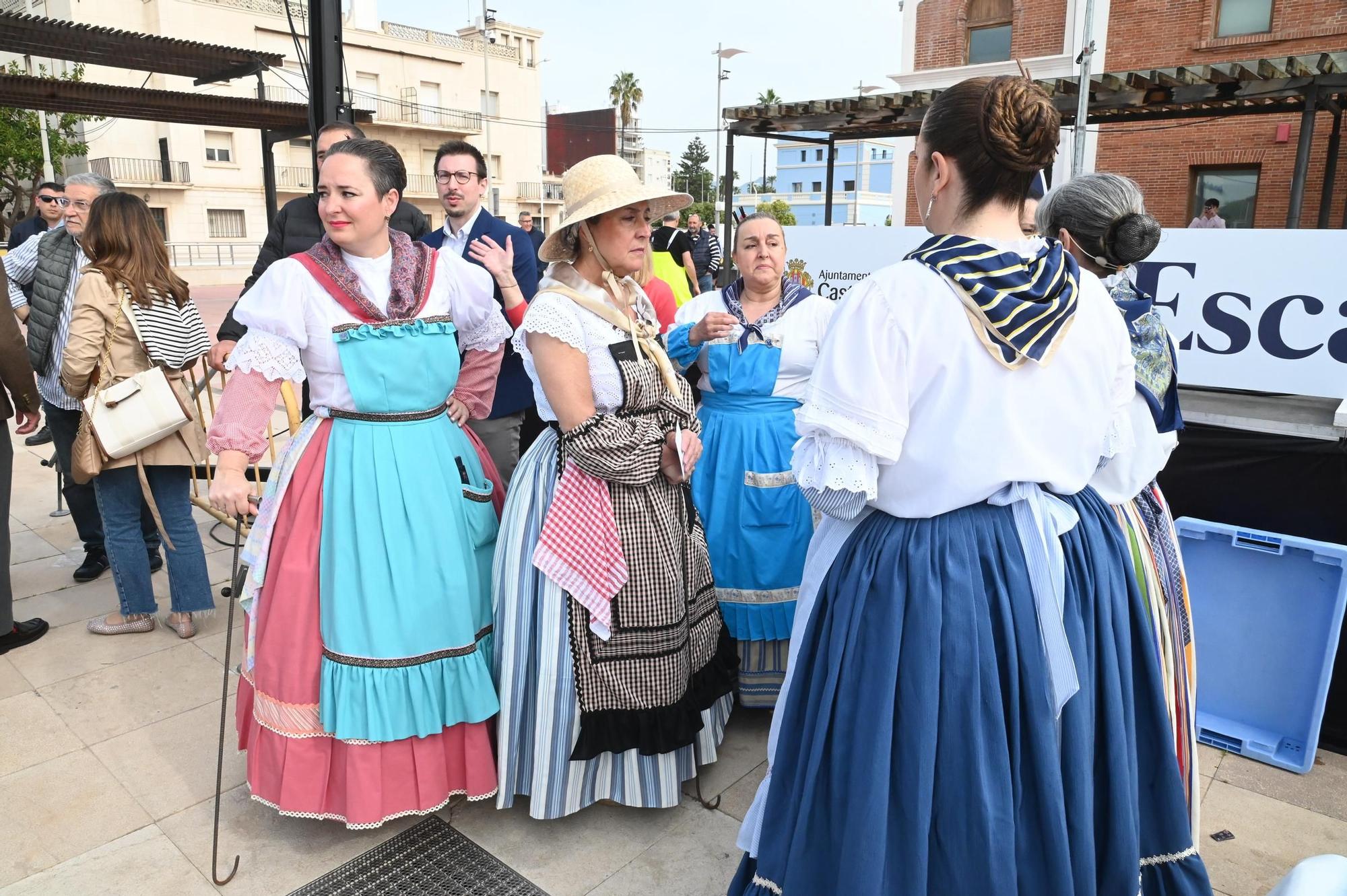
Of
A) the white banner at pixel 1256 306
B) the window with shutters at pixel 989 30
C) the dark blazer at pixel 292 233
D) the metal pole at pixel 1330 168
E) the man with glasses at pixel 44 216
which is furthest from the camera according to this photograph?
the window with shutters at pixel 989 30

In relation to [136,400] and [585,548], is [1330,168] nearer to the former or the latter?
[585,548]

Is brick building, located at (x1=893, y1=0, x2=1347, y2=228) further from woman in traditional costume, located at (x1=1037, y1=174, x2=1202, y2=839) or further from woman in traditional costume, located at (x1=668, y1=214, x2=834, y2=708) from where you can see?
woman in traditional costume, located at (x1=1037, y1=174, x2=1202, y2=839)

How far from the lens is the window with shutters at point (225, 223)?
32125mm

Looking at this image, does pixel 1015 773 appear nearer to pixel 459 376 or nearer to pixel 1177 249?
pixel 459 376

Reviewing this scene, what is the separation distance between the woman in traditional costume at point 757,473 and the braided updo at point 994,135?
1455 millimetres

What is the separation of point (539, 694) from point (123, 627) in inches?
95.6

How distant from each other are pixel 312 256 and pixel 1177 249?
2.82 m

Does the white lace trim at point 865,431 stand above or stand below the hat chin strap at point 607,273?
below

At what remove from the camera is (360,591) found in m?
2.38

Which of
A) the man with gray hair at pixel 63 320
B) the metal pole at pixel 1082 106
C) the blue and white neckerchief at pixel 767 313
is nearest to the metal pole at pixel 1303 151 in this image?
the metal pole at pixel 1082 106

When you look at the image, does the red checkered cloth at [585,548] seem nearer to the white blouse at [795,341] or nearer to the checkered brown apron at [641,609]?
the checkered brown apron at [641,609]

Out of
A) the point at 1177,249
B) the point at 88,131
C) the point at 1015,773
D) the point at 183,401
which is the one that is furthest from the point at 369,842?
the point at 88,131

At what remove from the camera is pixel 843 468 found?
155cm

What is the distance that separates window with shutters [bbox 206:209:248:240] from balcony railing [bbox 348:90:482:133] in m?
5.88
